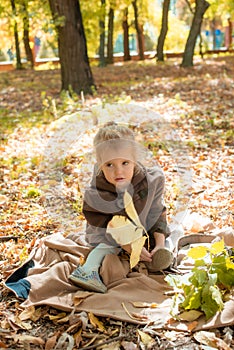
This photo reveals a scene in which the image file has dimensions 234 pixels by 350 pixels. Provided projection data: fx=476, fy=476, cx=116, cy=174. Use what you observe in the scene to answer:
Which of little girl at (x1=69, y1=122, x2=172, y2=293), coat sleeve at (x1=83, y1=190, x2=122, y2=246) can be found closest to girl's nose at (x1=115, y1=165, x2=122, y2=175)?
little girl at (x1=69, y1=122, x2=172, y2=293)

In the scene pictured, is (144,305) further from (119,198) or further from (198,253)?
(119,198)

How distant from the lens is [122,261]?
3.16 meters

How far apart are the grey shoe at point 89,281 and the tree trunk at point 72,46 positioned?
7555 mm

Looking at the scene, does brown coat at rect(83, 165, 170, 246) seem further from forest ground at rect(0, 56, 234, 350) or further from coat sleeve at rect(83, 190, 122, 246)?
forest ground at rect(0, 56, 234, 350)

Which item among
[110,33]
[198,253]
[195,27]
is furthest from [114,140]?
[110,33]

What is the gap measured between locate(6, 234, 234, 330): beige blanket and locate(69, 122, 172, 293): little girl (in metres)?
0.10

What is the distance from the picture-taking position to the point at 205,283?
105 inches

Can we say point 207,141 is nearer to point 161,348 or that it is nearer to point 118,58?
point 161,348

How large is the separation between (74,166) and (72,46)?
5.04m

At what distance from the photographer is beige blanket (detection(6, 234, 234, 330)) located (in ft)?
8.81

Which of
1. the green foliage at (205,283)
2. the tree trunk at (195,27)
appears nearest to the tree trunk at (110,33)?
the tree trunk at (195,27)

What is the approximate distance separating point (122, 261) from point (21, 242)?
1086 millimetres

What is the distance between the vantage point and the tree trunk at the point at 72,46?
9859 mm

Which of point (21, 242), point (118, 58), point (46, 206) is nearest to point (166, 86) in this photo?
point (46, 206)
